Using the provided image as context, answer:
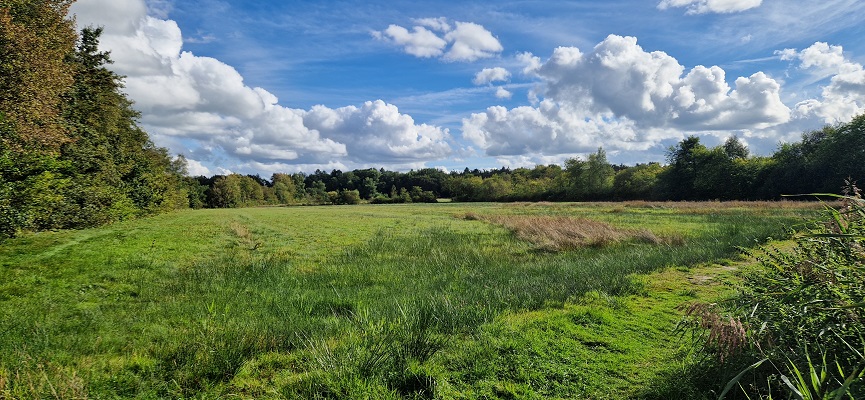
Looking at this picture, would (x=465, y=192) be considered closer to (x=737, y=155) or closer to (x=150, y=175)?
(x=737, y=155)

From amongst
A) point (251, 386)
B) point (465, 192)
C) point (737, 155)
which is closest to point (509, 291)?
point (251, 386)

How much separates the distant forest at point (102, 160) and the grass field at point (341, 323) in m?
3.52

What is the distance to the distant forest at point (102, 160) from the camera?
43.6 feet

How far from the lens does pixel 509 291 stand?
8547 millimetres

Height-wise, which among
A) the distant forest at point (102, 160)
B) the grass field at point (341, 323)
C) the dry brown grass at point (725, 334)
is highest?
the distant forest at point (102, 160)

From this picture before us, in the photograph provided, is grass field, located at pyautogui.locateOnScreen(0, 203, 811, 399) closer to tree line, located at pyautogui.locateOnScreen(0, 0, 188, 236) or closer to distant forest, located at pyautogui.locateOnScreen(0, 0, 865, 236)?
tree line, located at pyautogui.locateOnScreen(0, 0, 188, 236)

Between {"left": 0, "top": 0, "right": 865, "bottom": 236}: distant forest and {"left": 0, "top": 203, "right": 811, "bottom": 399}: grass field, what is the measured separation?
3.52m

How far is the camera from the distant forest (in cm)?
1330

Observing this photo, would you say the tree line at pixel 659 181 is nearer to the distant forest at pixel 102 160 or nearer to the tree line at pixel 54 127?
the distant forest at pixel 102 160

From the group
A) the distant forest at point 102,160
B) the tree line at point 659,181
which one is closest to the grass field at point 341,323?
the distant forest at point 102,160

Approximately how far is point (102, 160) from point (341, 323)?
27137mm

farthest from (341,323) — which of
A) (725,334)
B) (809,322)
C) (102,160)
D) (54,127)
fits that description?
(102,160)

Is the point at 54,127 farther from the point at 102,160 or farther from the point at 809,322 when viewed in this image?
the point at 809,322

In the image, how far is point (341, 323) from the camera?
22.7 feet
